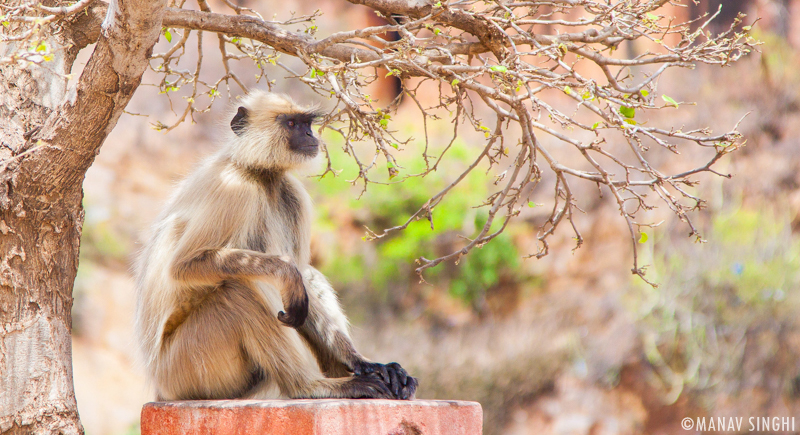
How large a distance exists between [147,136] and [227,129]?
9520 mm

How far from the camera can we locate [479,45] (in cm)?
301

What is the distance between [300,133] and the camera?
366cm

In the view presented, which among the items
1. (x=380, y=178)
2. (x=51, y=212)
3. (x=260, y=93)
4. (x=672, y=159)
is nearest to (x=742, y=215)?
(x=672, y=159)

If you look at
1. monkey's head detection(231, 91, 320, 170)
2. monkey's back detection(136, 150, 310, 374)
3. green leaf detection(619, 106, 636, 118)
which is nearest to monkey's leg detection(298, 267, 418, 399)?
monkey's back detection(136, 150, 310, 374)

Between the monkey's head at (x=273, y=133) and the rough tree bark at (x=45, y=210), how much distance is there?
76 cm

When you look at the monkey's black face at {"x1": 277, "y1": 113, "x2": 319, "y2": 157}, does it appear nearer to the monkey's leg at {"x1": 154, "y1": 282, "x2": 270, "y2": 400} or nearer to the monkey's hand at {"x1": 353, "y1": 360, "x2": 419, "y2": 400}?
the monkey's leg at {"x1": 154, "y1": 282, "x2": 270, "y2": 400}

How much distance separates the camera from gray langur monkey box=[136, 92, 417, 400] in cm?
300

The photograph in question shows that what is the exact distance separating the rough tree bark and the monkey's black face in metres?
0.94

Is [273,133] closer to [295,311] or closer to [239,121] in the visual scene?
[239,121]

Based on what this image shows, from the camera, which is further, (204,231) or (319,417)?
(204,231)

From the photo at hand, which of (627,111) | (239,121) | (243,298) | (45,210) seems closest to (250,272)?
(243,298)

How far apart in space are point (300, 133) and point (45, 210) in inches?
51.1

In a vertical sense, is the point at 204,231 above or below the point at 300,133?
below

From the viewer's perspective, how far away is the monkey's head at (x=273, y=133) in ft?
11.5
